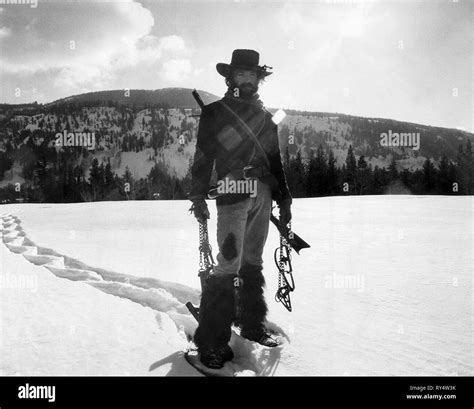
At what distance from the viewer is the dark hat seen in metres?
3.11

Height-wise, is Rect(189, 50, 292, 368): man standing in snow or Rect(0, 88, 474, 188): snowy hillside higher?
Rect(0, 88, 474, 188): snowy hillside

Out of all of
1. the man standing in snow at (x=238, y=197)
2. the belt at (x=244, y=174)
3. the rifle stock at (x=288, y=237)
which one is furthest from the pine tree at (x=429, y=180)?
the belt at (x=244, y=174)

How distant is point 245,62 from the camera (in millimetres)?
3111

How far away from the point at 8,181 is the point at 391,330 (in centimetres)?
11646

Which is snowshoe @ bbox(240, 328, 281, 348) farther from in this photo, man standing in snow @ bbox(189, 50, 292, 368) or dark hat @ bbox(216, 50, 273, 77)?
dark hat @ bbox(216, 50, 273, 77)

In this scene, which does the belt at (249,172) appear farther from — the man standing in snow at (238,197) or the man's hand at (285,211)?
the man's hand at (285,211)

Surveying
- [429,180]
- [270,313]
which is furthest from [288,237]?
[429,180]

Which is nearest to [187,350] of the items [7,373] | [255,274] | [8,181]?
[255,274]

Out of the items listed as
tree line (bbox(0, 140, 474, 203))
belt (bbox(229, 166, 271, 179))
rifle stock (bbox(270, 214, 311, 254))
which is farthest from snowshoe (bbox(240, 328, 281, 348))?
tree line (bbox(0, 140, 474, 203))

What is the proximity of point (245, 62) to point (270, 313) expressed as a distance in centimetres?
236

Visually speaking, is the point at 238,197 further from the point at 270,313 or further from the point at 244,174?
the point at 270,313

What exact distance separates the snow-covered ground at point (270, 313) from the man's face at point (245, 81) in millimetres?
2098

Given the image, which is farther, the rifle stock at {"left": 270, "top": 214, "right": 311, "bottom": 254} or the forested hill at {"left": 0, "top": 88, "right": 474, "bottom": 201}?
the forested hill at {"left": 0, "top": 88, "right": 474, "bottom": 201}

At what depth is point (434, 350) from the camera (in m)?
2.68
